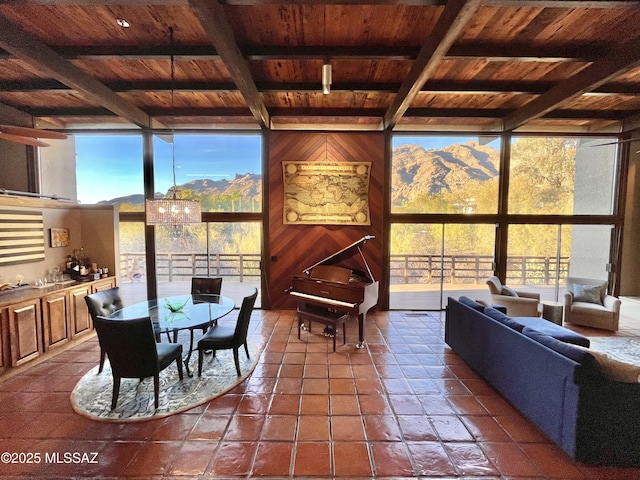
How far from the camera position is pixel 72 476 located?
1974 mm

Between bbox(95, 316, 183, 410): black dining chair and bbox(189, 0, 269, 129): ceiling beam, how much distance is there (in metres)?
2.87

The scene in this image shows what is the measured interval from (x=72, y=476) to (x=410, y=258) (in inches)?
259

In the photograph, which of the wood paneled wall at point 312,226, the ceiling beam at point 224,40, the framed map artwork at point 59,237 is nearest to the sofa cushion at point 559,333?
the wood paneled wall at point 312,226

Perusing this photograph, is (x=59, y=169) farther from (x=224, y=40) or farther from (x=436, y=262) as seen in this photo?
(x=436, y=262)

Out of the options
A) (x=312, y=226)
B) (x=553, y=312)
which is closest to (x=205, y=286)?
(x=312, y=226)

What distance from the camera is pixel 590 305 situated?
16.2 ft

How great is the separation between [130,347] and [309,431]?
183cm

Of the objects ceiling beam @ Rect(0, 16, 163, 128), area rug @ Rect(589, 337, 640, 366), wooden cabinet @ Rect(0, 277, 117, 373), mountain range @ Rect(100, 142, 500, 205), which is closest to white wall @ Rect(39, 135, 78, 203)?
mountain range @ Rect(100, 142, 500, 205)

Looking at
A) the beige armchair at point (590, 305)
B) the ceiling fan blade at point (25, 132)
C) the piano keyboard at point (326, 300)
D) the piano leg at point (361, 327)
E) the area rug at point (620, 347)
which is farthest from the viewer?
the beige armchair at point (590, 305)

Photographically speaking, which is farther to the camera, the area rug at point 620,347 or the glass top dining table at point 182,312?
the area rug at point 620,347

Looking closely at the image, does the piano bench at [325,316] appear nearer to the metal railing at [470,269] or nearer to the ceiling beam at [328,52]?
the metal railing at [470,269]

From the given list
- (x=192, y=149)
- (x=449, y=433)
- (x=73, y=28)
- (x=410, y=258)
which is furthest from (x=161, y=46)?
(x=410, y=258)

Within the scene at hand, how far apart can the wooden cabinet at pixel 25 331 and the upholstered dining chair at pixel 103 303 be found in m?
0.67

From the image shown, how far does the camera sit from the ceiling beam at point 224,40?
99.2 inches
